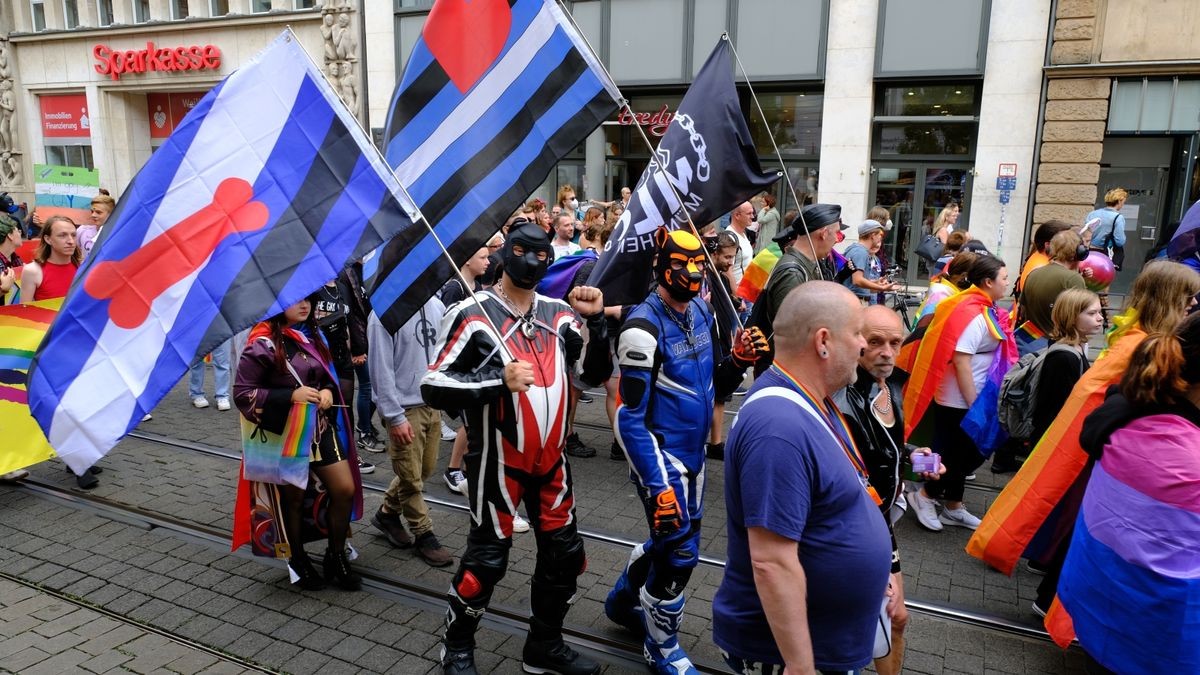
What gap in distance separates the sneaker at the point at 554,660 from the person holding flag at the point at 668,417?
326 mm

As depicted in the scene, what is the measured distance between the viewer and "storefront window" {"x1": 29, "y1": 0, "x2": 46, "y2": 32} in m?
26.8

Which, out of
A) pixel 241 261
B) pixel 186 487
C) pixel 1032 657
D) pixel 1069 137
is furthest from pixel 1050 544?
pixel 1069 137

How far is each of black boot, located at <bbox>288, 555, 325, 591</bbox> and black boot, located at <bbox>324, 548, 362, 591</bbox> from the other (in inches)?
2.7

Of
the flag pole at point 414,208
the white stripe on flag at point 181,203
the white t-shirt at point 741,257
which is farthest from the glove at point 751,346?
the white t-shirt at point 741,257

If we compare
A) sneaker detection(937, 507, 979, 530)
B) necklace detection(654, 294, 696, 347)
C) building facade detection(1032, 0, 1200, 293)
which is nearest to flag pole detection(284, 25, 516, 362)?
necklace detection(654, 294, 696, 347)

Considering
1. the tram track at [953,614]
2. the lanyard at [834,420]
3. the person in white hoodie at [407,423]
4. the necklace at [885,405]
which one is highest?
the lanyard at [834,420]

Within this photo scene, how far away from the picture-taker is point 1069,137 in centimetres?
1516

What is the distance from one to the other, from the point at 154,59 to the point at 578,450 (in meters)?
23.7

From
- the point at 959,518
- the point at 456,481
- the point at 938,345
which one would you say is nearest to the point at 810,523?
the point at 938,345

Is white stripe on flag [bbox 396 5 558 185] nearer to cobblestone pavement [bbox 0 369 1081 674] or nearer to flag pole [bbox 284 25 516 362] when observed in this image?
flag pole [bbox 284 25 516 362]

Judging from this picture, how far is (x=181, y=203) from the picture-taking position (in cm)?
330

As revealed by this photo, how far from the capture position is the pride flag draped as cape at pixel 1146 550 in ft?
9.86

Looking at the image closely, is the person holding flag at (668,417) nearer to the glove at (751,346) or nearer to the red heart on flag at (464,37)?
the glove at (751,346)

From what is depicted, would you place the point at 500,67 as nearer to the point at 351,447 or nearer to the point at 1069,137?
the point at 351,447
